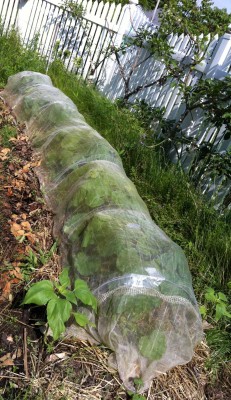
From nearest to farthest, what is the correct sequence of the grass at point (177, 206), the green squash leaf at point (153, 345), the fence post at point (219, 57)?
the green squash leaf at point (153, 345), the grass at point (177, 206), the fence post at point (219, 57)

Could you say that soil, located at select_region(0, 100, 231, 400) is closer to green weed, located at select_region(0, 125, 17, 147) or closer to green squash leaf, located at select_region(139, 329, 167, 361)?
green squash leaf, located at select_region(139, 329, 167, 361)

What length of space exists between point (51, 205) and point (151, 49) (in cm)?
378

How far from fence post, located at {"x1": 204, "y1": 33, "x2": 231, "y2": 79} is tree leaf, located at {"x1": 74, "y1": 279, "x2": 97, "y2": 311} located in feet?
11.5

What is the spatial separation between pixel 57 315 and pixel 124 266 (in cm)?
46

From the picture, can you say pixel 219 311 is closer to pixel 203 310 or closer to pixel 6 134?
pixel 203 310

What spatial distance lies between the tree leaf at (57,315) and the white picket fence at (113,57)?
2.65m

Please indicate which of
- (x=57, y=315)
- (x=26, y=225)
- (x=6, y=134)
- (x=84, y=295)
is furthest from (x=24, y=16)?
(x=57, y=315)

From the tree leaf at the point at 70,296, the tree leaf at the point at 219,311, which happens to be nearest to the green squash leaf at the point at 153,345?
the tree leaf at the point at 70,296

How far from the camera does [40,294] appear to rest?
1.90 metres

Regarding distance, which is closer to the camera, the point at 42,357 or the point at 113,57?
the point at 42,357

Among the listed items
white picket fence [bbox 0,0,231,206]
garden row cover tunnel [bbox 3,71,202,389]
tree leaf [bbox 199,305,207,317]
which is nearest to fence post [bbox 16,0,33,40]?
white picket fence [bbox 0,0,231,206]

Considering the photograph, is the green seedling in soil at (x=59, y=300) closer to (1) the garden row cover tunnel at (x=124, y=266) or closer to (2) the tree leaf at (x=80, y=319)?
(2) the tree leaf at (x=80, y=319)

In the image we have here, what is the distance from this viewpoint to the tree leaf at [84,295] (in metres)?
1.98

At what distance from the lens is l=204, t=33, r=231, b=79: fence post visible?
4.79 meters
